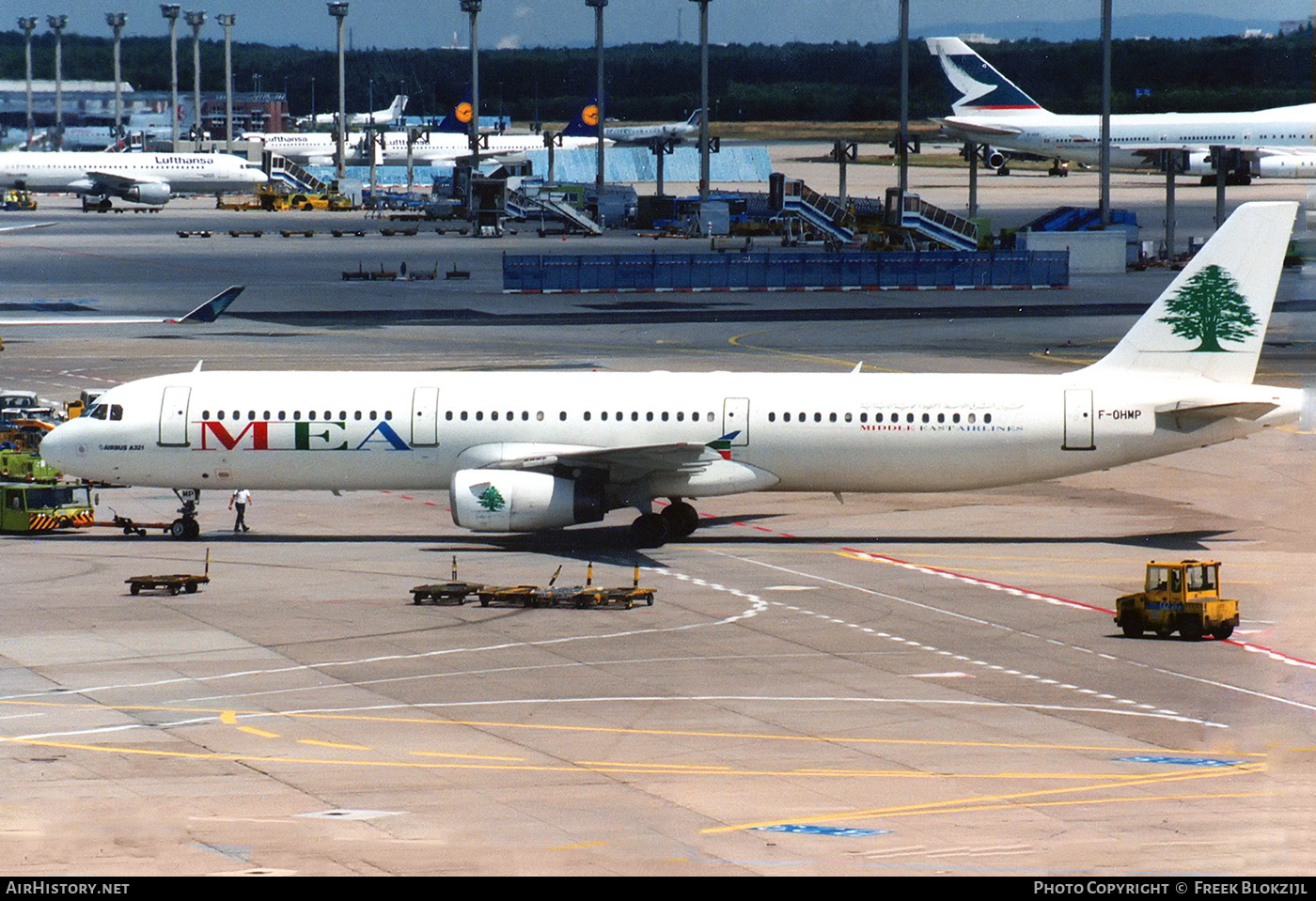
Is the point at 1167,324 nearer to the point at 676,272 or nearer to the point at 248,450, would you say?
the point at 248,450

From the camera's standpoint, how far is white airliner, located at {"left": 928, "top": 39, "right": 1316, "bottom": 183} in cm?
16812

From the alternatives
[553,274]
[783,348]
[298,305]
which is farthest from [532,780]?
[553,274]

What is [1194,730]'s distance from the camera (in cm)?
2989

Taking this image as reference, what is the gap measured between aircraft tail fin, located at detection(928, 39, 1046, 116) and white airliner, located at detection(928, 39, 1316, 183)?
0.10m

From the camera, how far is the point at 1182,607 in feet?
123

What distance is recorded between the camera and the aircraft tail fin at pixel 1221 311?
48.5 meters

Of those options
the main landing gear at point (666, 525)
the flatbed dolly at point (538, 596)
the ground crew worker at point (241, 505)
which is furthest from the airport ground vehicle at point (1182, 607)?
the ground crew worker at point (241, 505)

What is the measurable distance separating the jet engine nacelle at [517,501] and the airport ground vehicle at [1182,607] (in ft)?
49.0

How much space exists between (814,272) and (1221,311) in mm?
76176

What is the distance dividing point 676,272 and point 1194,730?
9672 centimetres

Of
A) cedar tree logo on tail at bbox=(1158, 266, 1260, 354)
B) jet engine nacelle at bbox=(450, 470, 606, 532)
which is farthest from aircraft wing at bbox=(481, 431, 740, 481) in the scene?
cedar tree logo on tail at bbox=(1158, 266, 1260, 354)

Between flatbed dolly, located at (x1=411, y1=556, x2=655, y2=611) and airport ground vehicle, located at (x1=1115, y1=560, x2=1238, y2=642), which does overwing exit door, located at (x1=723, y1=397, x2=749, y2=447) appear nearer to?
flatbed dolly, located at (x1=411, y1=556, x2=655, y2=611)

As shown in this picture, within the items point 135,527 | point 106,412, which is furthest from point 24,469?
point 106,412

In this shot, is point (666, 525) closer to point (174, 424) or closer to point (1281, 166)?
point (174, 424)
